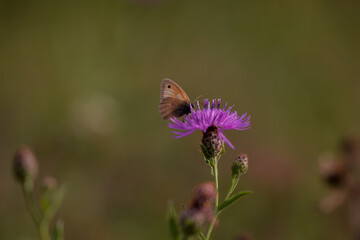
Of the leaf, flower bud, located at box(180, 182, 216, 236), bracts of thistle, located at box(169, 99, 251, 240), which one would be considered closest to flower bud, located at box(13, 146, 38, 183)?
the leaf

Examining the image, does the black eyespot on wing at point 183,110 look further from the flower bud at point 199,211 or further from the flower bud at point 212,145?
the flower bud at point 199,211

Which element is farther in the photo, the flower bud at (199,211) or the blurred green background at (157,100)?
the blurred green background at (157,100)

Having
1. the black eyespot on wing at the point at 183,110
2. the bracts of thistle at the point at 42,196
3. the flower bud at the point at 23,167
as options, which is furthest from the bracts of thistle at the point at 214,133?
the flower bud at the point at 23,167

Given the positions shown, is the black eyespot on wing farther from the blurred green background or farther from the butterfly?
the blurred green background

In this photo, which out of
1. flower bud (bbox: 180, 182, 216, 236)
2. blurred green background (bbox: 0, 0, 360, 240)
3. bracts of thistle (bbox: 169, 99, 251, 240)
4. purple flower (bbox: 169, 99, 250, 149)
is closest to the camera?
flower bud (bbox: 180, 182, 216, 236)

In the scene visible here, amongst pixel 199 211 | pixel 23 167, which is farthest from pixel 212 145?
pixel 23 167
